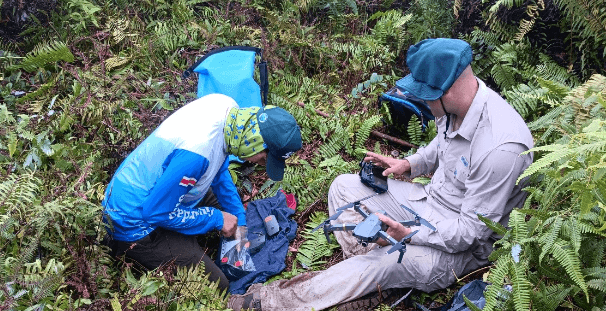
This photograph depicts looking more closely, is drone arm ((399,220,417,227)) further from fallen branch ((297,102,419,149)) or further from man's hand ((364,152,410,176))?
fallen branch ((297,102,419,149))

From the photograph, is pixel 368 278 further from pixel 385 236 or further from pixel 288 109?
pixel 288 109

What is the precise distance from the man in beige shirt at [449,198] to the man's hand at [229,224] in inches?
21.9

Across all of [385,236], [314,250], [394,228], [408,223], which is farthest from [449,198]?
[314,250]

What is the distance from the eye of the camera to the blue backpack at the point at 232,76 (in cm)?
595

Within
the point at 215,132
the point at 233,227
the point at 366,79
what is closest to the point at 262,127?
the point at 215,132

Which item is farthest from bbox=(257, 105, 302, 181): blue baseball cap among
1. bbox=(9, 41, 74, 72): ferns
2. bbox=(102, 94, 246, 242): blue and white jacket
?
bbox=(9, 41, 74, 72): ferns

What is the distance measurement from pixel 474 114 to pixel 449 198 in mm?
811

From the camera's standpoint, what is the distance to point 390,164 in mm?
4977

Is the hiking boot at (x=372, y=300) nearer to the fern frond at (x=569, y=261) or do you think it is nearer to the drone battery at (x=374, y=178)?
the drone battery at (x=374, y=178)

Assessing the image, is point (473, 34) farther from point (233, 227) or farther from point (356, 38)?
point (233, 227)

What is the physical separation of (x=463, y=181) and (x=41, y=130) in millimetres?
4281

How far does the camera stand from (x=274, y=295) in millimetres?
4320

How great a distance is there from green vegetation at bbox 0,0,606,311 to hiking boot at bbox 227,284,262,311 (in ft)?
0.65

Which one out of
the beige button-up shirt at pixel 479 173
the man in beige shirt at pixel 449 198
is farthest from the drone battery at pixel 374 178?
the beige button-up shirt at pixel 479 173
